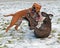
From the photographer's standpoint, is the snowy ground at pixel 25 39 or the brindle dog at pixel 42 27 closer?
the snowy ground at pixel 25 39

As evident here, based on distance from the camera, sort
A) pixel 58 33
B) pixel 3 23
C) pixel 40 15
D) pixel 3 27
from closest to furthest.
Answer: pixel 40 15, pixel 58 33, pixel 3 27, pixel 3 23

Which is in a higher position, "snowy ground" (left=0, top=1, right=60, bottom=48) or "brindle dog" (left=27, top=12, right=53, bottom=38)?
"brindle dog" (left=27, top=12, right=53, bottom=38)

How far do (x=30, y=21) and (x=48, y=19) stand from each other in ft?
0.91

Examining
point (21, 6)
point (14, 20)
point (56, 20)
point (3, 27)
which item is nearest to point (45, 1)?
point (21, 6)

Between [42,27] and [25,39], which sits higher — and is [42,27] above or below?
above

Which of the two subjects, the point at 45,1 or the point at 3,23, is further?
the point at 45,1

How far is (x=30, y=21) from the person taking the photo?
3.44 m

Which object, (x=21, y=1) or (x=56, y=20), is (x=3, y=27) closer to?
(x=56, y=20)

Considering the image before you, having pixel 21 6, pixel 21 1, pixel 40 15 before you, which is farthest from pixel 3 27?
pixel 21 1

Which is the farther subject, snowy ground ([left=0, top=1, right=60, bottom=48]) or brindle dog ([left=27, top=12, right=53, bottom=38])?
brindle dog ([left=27, top=12, right=53, bottom=38])

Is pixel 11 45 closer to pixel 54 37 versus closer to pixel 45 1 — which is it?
pixel 54 37

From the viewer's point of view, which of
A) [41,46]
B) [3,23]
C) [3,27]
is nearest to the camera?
[41,46]

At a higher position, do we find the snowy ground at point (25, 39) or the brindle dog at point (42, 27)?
the brindle dog at point (42, 27)

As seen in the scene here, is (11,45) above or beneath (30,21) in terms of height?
beneath
